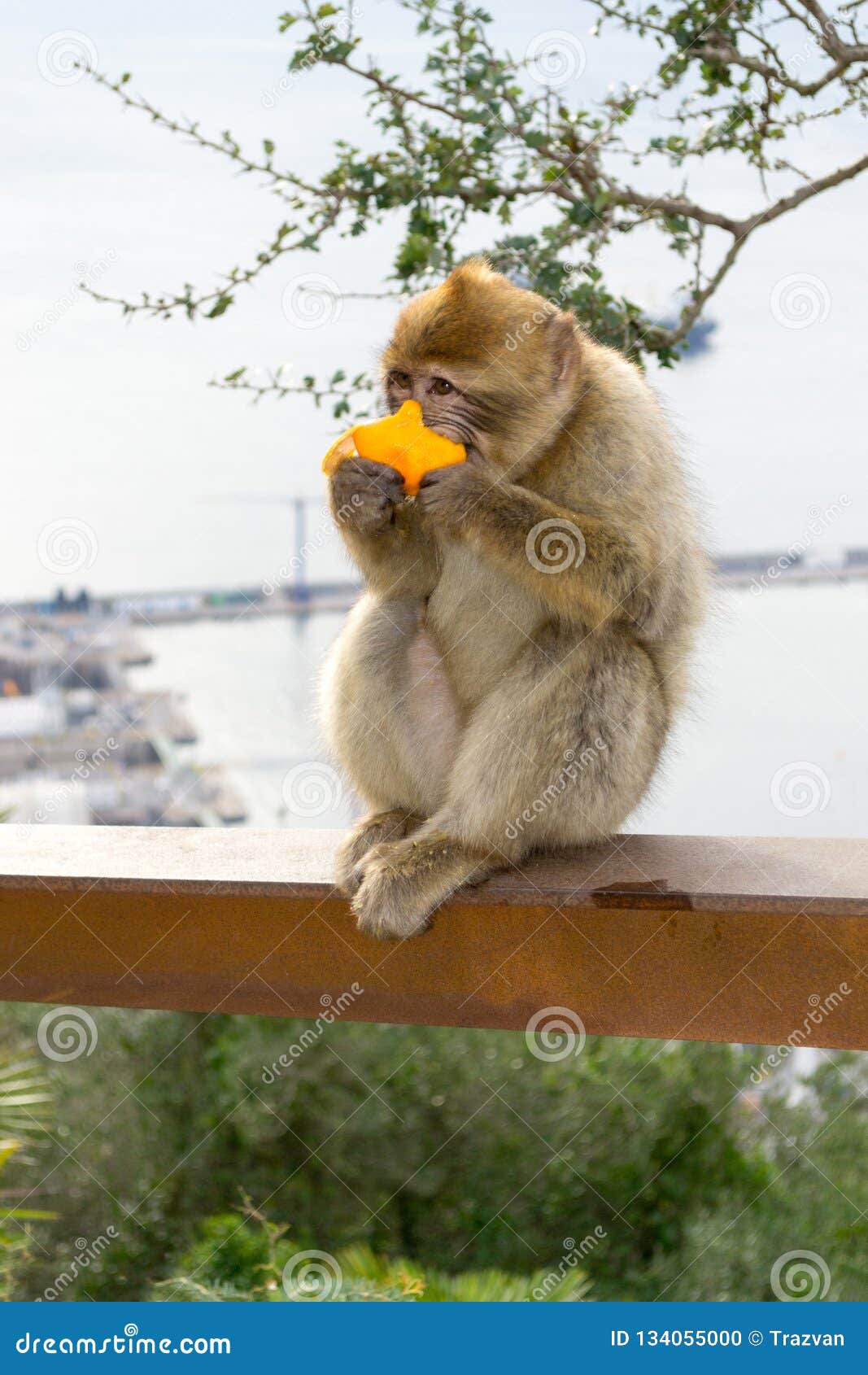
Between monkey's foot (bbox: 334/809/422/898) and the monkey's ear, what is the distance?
69 cm

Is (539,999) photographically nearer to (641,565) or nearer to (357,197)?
(641,565)

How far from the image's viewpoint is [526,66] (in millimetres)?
2188

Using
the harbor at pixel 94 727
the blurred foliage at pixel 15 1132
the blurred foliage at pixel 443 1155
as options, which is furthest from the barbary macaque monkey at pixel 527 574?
the blurred foliage at pixel 443 1155

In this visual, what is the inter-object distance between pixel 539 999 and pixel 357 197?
148 centimetres

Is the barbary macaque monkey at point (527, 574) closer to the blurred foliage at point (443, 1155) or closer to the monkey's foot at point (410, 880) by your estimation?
the monkey's foot at point (410, 880)

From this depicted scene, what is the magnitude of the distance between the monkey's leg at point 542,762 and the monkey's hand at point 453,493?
211 mm

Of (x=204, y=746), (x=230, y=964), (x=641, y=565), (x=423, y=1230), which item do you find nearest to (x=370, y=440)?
(x=641, y=565)

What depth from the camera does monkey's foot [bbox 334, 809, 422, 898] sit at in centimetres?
175

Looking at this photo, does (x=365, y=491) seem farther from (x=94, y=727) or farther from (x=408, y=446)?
(x=94, y=727)

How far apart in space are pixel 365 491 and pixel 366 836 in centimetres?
51

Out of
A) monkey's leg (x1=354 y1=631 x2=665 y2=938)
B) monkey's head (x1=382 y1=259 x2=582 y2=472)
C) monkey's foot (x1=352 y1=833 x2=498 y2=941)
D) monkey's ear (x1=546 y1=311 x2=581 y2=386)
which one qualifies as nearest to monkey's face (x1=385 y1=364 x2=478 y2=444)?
monkey's head (x1=382 y1=259 x2=582 y2=472)

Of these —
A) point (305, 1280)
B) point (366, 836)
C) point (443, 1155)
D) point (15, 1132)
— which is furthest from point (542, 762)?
point (443, 1155)

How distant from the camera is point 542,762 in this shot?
67.7 inches

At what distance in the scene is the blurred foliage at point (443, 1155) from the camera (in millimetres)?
4922
